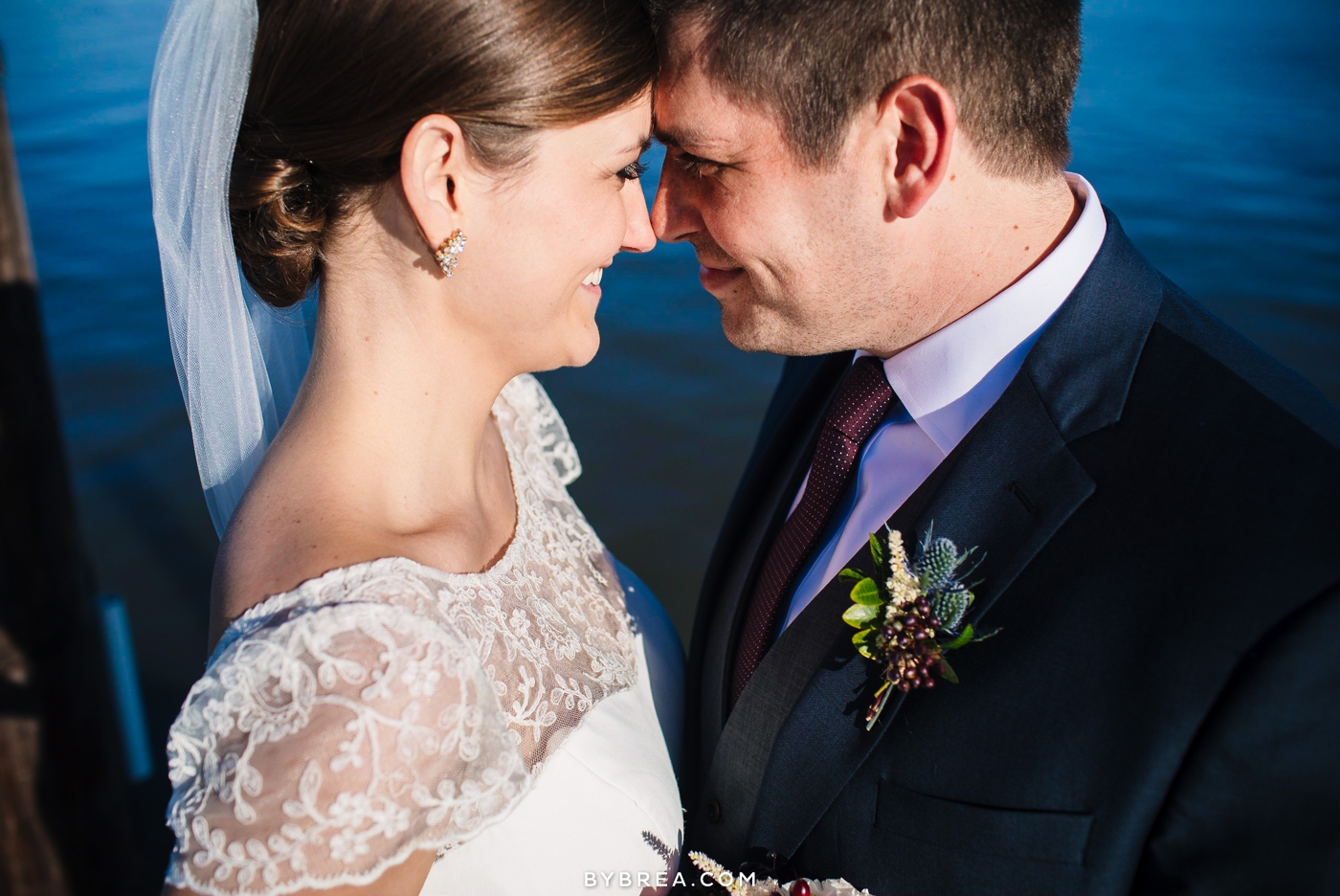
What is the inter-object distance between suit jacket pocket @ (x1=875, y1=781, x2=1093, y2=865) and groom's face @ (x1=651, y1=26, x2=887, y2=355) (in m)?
1.01

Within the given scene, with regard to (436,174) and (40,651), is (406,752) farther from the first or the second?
(40,651)

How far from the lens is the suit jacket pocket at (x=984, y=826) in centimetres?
142

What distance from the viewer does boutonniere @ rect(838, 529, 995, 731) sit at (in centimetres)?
154

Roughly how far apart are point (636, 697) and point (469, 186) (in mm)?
1155

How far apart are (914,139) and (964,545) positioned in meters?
0.84

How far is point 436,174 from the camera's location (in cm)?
161

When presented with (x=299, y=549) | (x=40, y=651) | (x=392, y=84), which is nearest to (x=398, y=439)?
(x=299, y=549)

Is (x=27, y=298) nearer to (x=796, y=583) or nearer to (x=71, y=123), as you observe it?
(x=796, y=583)

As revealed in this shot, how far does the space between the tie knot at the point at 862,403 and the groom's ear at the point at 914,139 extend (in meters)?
0.37

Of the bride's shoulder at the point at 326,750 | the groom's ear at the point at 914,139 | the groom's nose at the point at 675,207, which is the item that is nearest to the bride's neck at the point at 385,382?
the bride's shoulder at the point at 326,750

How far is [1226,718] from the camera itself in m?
1.29

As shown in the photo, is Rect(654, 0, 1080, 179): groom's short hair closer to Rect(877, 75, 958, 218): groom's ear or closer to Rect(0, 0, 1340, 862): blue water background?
Rect(877, 75, 958, 218): groom's ear

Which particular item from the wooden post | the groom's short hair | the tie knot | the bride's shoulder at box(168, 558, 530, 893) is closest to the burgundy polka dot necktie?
the tie knot

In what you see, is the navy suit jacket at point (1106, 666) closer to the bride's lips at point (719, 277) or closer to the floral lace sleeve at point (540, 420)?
the bride's lips at point (719, 277)
